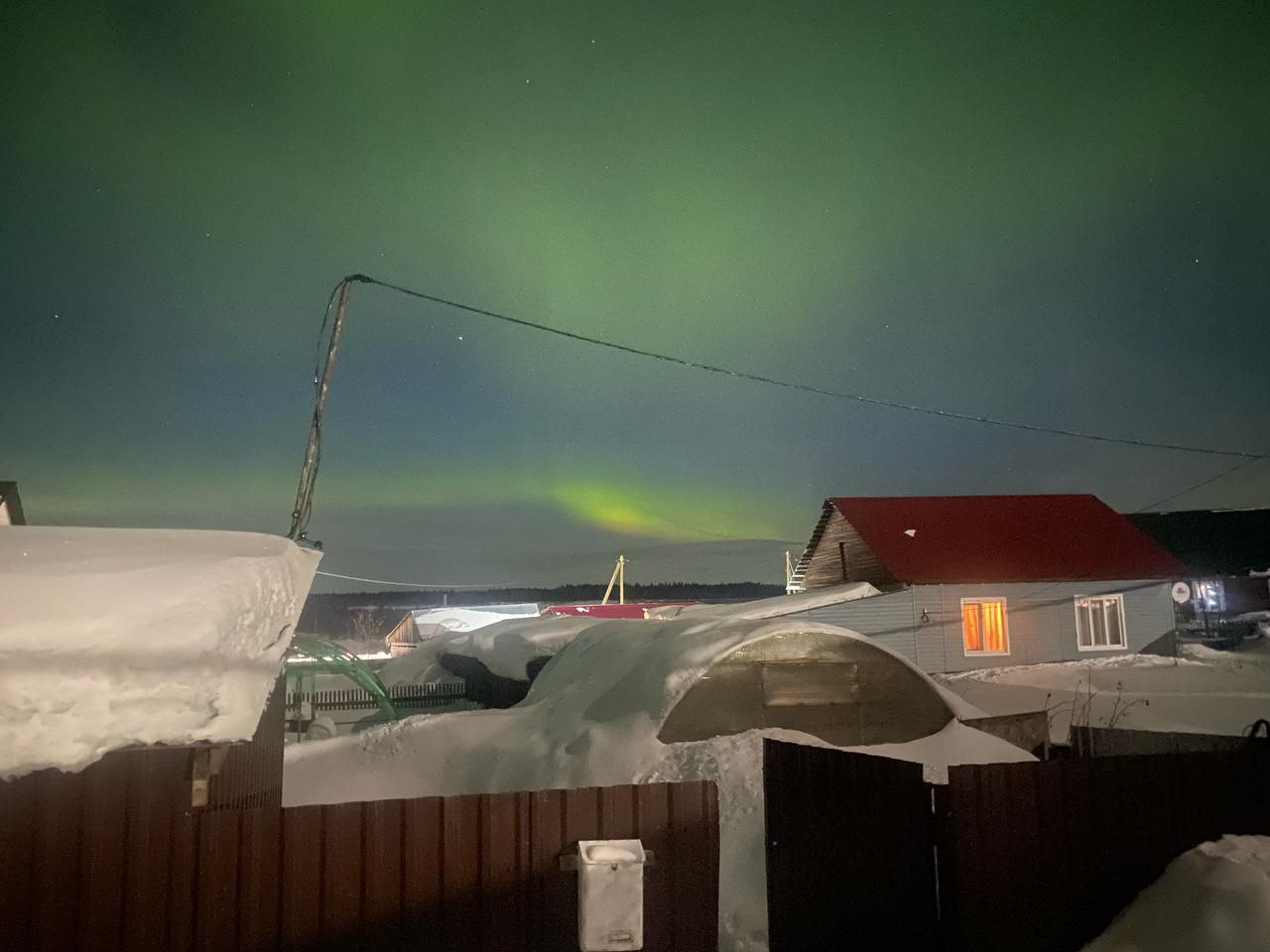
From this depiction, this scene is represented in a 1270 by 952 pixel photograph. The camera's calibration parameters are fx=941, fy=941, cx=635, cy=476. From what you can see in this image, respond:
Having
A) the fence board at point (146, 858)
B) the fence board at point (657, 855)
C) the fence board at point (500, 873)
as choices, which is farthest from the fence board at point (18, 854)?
the fence board at point (657, 855)

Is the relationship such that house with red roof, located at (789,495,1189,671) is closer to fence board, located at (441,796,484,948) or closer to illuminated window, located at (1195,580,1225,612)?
illuminated window, located at (1195,580,1225,612)

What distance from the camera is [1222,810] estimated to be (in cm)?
631

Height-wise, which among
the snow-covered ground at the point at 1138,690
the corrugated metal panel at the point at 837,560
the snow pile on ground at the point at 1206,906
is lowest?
the snow-covered ground at the point at 1138,690

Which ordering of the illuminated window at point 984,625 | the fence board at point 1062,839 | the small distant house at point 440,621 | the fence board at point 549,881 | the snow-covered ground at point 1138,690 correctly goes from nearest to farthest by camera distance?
the fence board at point 549,881
the fence board at point 1062,839
the snow-covered ground at point 1138,690
the illuminated window at point 984,625
the small distant house at point 440,621

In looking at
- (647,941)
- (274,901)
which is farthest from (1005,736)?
(274,901)

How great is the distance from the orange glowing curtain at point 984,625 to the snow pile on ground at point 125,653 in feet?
80.5

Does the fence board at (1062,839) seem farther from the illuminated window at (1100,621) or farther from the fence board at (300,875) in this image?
the illuminated window at (1100,621)

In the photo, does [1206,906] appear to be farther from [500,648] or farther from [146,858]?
[500,648]

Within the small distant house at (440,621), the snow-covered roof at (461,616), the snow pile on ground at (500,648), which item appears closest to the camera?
the snow pile on ground at (500,648)

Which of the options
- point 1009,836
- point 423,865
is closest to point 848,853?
point 1009,836

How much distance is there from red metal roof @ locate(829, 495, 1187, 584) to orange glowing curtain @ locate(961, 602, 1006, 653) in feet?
2.72

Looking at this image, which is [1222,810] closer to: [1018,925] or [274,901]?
[1018,925]

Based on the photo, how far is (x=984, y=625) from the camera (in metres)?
27.2

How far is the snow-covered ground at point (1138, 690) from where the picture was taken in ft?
58.0
